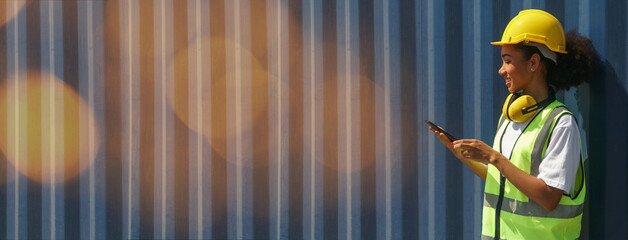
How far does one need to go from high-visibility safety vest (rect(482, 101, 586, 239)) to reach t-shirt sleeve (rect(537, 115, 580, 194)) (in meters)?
0.04

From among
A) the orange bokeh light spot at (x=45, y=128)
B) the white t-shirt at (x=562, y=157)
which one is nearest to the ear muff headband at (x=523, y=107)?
the white t-shirt at (x=562, y=157)

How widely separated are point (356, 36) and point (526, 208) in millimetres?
1689

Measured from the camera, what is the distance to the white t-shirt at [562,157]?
2281 millimetres

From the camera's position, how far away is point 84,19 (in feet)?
13.1

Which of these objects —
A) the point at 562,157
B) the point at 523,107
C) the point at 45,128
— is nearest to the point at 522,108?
the point at 523,107

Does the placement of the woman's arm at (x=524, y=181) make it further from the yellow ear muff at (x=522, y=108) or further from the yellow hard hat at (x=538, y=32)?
the yellow hard hat at (x=538, y=32)

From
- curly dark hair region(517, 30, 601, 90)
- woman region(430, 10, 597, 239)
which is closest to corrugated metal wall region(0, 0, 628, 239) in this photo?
curly dark hair region(517, 30, 601, 90)

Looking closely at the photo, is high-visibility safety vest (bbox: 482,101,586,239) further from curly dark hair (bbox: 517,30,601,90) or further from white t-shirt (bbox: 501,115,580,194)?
curly dark hair (bbox: 517,30,601,90)

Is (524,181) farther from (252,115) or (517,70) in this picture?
(252,115)

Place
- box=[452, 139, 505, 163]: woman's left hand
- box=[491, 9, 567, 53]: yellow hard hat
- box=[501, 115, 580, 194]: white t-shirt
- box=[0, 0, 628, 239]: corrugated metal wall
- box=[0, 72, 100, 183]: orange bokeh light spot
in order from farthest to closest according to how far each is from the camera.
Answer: box=[0, 72, 100, 183]: orange bokeh light spot → box=[0, 0, 628, 239]: corrugated metal wall → box=[491, 9, 567, 53]: yellow hard hat → box=[452, 139, 505, 163]: woman's left hand → box=[501, 115, 580, 194]: white t-shirt

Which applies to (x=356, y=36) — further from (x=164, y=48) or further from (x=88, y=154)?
(x=88, y=154)

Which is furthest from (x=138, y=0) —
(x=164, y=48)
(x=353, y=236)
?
(x=353, y=236)

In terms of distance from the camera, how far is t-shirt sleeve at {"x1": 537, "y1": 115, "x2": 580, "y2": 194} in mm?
2281

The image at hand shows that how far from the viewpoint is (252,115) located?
147 inches
